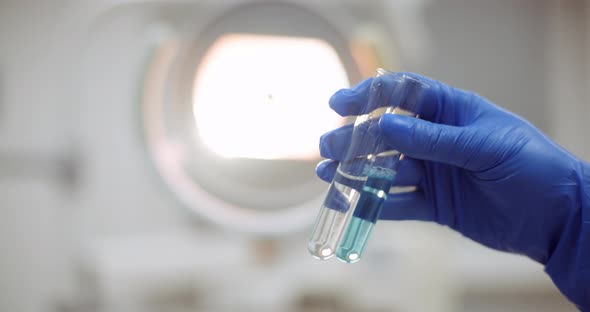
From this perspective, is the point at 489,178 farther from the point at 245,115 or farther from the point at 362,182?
the point at 245,115

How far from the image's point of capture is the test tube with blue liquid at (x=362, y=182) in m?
0.61

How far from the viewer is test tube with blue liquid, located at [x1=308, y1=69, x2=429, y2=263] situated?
2.01 ft

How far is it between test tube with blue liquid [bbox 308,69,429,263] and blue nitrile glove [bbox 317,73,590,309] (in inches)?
1.2

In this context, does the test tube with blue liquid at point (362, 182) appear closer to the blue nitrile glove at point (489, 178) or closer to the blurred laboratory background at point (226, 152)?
the blue nitrile glove at point (489, 178)

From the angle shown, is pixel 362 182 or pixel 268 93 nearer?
pixel 362 182

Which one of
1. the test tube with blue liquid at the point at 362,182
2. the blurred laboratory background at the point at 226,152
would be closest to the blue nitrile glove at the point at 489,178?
the test tube with blue liquid at the point at 362,182

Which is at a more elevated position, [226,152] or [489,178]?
[489,178]

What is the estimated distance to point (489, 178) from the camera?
680 mm

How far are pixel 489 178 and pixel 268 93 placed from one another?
51 centimetres

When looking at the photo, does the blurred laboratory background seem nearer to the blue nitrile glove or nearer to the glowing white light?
the glowing white light

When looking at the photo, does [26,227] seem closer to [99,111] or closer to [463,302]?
[99,111]

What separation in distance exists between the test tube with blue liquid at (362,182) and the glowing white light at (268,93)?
1.28 feet

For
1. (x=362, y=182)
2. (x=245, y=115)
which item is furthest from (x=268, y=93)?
(x=362, y=182)

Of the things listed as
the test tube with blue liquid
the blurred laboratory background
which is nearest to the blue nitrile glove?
the test tube with blue liquid
